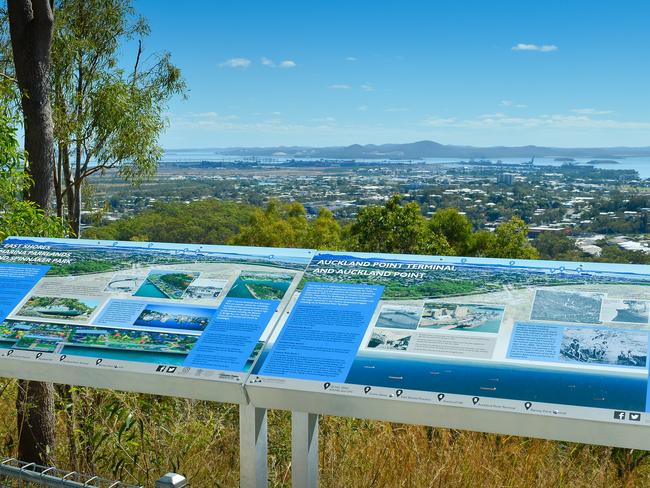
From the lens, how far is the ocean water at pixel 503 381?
5.89 feet

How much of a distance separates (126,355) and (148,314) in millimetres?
177

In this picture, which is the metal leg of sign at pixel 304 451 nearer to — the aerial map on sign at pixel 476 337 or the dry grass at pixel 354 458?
the aerial map on sign at pixel 476 337

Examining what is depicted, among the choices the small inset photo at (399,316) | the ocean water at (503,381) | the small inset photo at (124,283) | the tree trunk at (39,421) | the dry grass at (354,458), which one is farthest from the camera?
the tree trunk at (39,421)

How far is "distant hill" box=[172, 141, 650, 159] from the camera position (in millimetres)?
65062

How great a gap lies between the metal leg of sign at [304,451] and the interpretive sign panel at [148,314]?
0.18 meters

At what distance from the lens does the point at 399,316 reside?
215 cm

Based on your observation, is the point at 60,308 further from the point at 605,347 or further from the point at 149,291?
the point at 605,347

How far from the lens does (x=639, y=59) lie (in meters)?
83.8

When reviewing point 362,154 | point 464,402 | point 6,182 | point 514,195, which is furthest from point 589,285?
point 362,154

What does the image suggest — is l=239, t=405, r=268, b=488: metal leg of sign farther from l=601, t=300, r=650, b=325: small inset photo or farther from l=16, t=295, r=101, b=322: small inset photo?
l=601, t=300, r=650, b=325: small inset photo

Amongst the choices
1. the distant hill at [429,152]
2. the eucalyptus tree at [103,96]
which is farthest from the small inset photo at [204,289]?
the distant hill at [429,152]

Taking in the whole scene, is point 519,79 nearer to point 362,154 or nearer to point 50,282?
point 362,154

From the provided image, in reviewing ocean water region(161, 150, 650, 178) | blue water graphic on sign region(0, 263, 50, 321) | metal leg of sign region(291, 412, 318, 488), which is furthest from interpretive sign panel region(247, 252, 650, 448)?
ocean water region(161, 150, 650, 178)

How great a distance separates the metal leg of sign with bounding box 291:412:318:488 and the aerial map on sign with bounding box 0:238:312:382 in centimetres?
19
